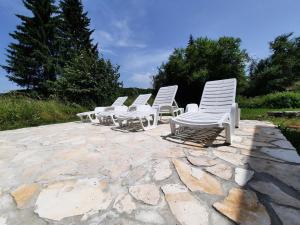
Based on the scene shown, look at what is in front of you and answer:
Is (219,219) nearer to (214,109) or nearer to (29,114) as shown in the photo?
(214,109)

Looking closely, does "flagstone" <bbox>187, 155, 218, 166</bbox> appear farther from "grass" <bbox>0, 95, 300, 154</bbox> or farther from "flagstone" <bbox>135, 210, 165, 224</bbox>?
"grass" <bbox>0, 95, 300, 154</bbox>

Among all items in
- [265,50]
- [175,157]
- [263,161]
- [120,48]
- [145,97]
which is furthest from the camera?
[120,48]

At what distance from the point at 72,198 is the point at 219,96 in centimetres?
359

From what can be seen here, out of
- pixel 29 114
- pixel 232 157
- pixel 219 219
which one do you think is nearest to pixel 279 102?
pixel 232 157

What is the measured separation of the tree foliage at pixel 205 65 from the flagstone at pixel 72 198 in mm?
11674

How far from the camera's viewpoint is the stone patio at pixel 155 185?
1.46 m

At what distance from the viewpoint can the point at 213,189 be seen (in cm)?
177

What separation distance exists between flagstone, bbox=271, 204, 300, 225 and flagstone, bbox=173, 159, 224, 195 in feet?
1.39

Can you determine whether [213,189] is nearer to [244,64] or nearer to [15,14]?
[244,64]

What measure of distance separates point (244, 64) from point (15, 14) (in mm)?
19561

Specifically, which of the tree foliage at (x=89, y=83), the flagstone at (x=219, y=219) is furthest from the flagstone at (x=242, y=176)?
the tree foliage at (x=89, y=83)

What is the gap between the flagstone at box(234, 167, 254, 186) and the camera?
1874 millimetres

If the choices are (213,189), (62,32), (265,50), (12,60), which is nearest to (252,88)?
(265,50)

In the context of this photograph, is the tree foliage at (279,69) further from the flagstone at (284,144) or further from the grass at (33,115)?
the flagstone at (284,144)
